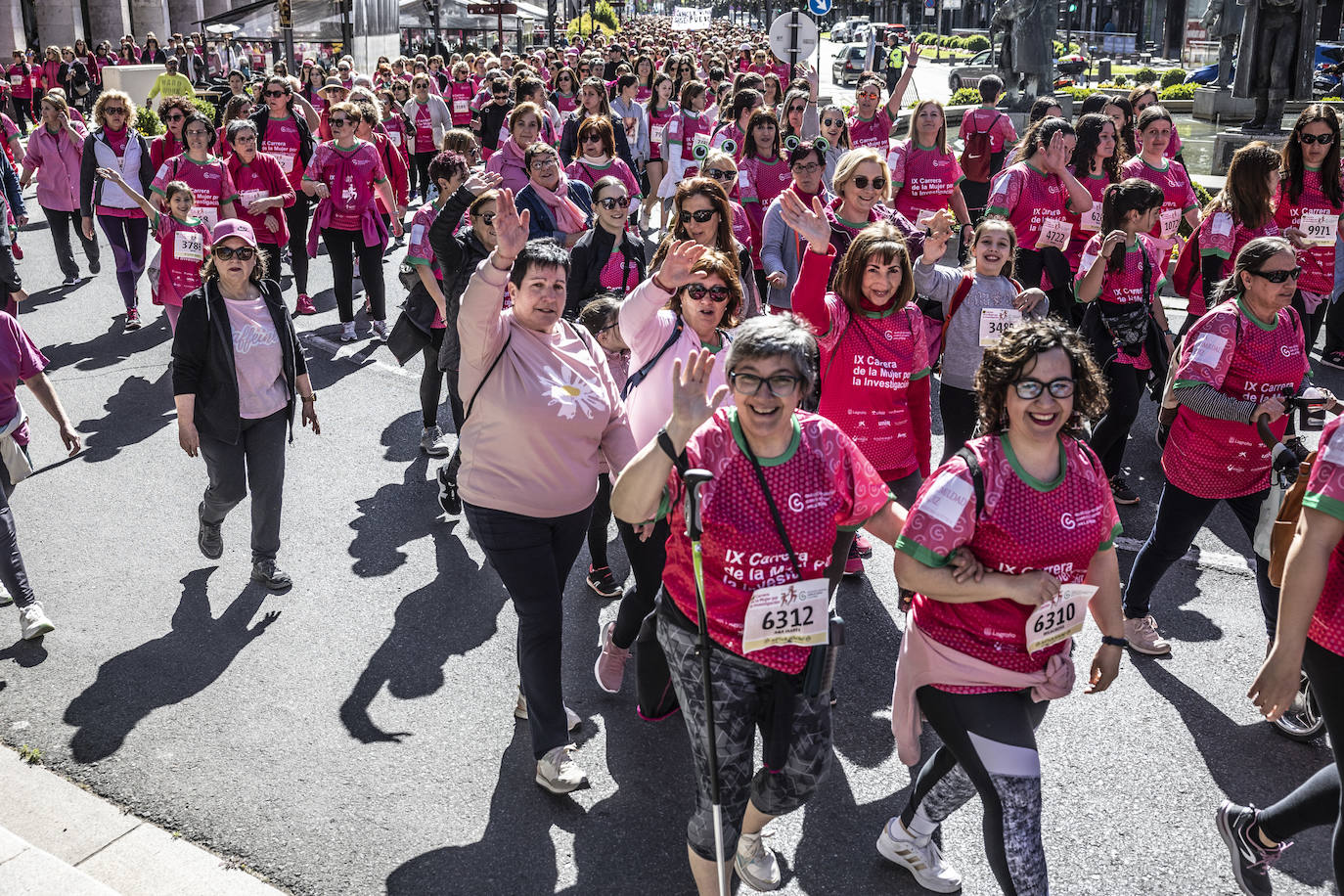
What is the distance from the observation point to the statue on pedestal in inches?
926

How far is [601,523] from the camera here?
19.5 feet

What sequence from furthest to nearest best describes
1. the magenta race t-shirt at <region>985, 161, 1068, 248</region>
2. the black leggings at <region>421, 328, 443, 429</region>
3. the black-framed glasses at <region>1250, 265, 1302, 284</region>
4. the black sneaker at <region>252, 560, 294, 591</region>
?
the magenta race t-shirt at <region>985, 161, 1068, 248</region> < the black leggings at <region>421, 328, 443, 429</region> < the black sneaker at <region>252, 560, 294, 591</region> < the black-framed glasses at <region>1250, 265, 1302, 284</region>

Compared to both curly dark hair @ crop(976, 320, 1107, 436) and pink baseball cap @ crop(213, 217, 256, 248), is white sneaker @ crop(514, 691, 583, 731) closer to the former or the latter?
curly dark hair @ crop(976, 320, 1107, 436)

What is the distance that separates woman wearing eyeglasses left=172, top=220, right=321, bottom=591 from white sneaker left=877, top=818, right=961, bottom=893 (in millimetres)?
3505

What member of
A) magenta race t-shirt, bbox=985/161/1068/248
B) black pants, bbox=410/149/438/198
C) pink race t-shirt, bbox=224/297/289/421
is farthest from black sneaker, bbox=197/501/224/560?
black pants, bbox=410/149/438/198

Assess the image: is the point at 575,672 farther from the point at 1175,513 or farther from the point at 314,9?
the point at 314,9

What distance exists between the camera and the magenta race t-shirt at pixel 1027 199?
8164 millimetres

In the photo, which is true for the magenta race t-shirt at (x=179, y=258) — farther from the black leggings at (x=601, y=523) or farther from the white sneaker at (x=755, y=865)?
the white sneaker at (x=755, y=865)

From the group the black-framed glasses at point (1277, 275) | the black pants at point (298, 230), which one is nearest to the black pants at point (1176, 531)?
the black-framed glasses at point (1277, 275)

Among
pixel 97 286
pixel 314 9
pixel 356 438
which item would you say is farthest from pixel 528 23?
pixel 356 438

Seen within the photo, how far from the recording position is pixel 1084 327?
22.0 feet

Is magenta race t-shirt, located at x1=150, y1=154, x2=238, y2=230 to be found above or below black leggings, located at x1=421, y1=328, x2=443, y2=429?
above

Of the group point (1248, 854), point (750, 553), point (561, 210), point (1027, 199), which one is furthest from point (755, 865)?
point (1027, 199)

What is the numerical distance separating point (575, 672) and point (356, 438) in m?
3.69
